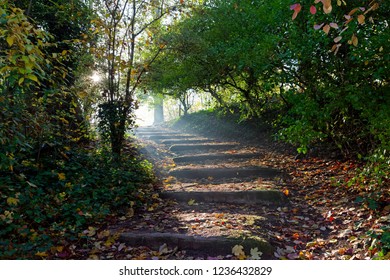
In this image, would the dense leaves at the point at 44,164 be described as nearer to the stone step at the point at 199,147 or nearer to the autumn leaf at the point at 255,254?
the autumn leaf at the point at 255,254

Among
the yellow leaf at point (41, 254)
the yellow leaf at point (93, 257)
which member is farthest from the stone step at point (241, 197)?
the yellow leaf at point (41, 254)

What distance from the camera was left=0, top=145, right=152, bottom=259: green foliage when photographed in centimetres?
327

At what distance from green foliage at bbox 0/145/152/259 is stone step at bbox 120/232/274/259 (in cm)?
73

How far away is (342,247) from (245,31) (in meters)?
5.06

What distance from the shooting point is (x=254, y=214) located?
443 cm

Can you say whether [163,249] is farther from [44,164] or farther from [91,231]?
[44,164]

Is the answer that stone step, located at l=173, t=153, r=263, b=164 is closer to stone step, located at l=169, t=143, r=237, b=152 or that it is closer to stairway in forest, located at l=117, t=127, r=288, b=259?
stairway in forest, located at l=117, t=127, r=288, b=259

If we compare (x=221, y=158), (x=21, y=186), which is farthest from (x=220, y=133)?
(x=21, y=186)

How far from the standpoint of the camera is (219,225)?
3754 millimetres

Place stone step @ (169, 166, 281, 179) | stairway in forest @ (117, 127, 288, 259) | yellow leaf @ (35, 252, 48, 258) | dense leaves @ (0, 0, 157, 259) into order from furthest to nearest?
stone step @ (169, 166, 281, 179)
stairway in forest @ (117, 127, 288, 259)
yellow leaf @ (35, 252, 48, 258)
dense leaves @ (0, 0, 157, 259)

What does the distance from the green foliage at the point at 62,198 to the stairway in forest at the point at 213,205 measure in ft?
1.84

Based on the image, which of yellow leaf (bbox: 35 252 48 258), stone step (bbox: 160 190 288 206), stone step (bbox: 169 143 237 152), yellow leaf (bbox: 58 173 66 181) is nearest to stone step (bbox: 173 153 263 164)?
stone step (bbox: 169 143 237 152)

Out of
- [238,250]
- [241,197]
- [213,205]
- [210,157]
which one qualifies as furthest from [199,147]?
[238,250]

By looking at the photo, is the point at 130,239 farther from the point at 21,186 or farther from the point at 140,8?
the point at 140,8
